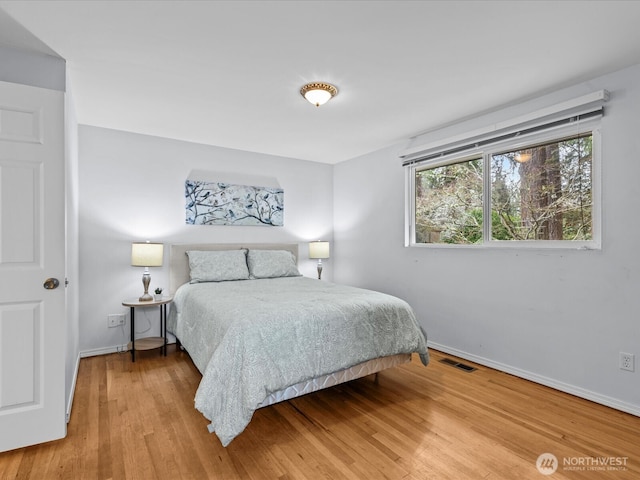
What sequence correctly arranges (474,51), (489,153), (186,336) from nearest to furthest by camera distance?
(474,51) < (186,336) < (489,153)

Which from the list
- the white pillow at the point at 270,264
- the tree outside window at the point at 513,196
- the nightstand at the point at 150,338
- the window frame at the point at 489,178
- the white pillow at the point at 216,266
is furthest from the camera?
the white pillow at the point at 270,264

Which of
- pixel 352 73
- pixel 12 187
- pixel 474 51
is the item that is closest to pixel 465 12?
pixel 474 51

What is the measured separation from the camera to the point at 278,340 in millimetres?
2055

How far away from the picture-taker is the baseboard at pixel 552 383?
2.32m

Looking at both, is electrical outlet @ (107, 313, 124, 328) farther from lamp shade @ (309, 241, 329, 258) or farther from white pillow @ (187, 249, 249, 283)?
lamp shade @ (309, 241, 329, 258)

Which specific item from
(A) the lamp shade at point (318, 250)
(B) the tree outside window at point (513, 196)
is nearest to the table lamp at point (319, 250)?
(A) the lamp shade at point (318, 250)

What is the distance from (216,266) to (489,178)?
293cm

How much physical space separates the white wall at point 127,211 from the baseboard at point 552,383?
109 inches

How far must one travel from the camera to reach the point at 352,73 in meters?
2.40

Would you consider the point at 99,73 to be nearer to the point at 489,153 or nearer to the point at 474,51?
the point at 474,51

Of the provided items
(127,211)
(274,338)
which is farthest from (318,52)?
(127,211)

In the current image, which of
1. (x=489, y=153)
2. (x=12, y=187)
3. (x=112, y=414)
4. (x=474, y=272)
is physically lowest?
(x=112, y=414)

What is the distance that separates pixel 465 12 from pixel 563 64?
1018 millimetres

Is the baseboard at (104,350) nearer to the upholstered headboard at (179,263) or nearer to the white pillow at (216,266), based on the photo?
the upholstered headboard at (179,263)
